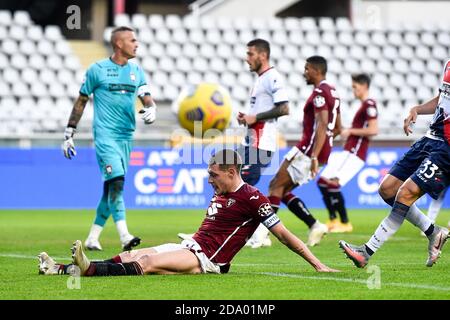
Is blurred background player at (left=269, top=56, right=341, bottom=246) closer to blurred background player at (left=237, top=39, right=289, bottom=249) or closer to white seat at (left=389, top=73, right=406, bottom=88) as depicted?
blurred background player at (left=237, top=39, right=289, bottom=249)

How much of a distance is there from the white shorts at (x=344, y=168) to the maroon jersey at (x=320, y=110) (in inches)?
89.7

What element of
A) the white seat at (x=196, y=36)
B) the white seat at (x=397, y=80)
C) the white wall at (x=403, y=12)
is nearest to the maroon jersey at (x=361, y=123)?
the white seat at (x=196, y=36)

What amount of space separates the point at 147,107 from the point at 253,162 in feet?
4.48

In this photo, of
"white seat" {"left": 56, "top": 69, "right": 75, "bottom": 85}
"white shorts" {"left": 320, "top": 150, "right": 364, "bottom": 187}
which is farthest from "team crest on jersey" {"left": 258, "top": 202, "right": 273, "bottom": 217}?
"white seat" {"left": 56, "top": 69, "right": 75, "bottom": 85}

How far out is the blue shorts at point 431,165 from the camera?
862 centimetres

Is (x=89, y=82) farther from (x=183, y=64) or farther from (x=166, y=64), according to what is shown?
(x=183, y=64)

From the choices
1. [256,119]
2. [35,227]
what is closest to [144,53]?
[35,227]

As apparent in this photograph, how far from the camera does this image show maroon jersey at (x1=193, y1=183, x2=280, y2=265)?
8133mm

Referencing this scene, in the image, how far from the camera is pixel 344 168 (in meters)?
15.4

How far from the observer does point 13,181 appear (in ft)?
65.8

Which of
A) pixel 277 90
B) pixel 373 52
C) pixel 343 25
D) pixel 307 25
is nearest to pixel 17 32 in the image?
pixel 307 25

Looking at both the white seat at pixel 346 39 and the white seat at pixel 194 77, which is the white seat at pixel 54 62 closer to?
the white seat at pixel 194 77
